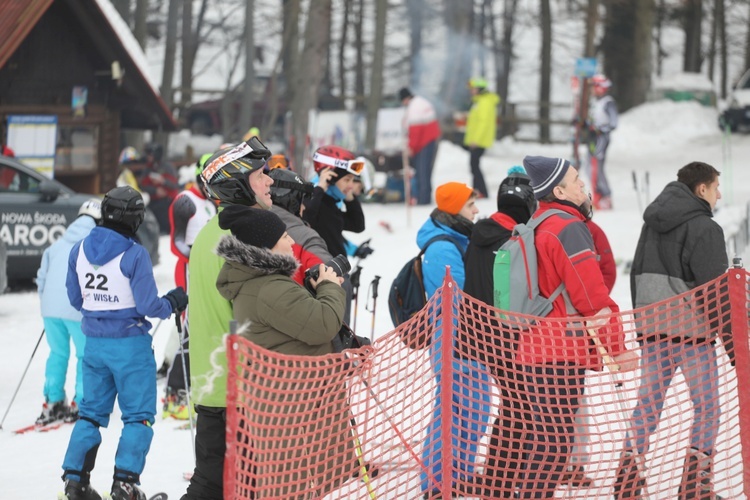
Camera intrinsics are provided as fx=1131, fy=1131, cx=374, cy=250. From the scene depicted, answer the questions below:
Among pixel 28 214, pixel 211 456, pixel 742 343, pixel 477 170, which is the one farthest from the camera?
pixel 477 170

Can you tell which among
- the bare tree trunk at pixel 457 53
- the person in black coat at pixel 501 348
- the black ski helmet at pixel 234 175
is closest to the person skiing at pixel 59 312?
the black ski helmet at pixel 234 175

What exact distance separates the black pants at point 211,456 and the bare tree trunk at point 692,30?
102 feet

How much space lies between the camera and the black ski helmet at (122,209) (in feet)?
18.0

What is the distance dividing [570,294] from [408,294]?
1.33m

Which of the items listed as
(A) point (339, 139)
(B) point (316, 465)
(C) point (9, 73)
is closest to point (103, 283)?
(B) point (316, 465)

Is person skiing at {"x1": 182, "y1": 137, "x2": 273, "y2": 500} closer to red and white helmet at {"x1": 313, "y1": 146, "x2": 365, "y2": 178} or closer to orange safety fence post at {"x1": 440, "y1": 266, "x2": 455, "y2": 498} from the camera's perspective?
orange safety fence post at {"x1": 440, "y1": 266, "x2": 455, "y2": 498}

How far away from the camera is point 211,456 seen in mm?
4668

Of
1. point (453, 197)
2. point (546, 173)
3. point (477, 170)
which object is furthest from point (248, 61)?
point (546, 173)

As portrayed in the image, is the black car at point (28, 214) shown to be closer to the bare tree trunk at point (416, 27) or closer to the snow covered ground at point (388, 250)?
the snow covered ground at point (388, 250)

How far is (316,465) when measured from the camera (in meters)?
4.54

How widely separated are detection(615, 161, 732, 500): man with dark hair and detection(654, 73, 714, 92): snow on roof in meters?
24.9

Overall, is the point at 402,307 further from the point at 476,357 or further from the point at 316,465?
the point at 316,465

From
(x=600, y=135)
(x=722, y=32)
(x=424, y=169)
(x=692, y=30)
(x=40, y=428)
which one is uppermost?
(x=722, y=32)

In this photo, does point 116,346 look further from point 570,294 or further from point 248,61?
point 248,61
